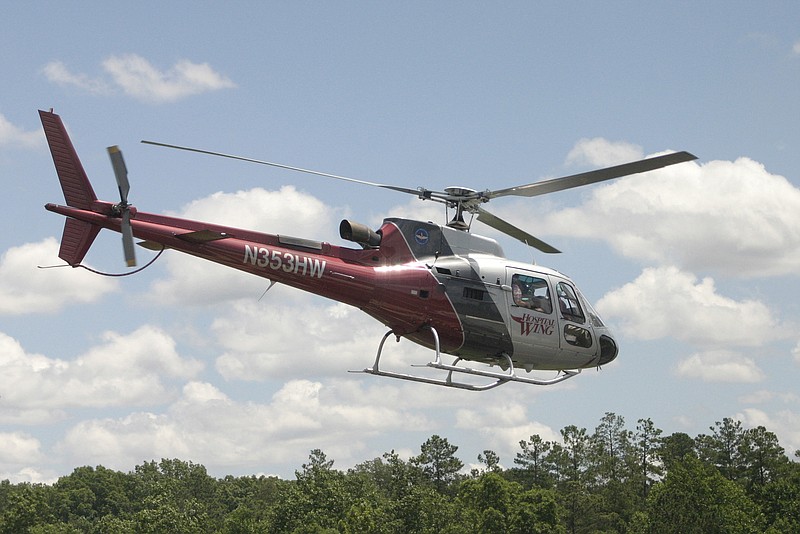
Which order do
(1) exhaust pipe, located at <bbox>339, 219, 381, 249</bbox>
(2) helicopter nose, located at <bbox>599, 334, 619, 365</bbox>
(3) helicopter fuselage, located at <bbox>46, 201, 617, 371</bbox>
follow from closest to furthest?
(3) helicopter fuselage, located at <bbox>46, 201, 617, 371</bbox> → (1) exhaust pipe, located at <bbox>339, 219, 381, 249</bbox> → (2) helicopter nose, located at <bbox>599, 334, 619, 365</bbox>

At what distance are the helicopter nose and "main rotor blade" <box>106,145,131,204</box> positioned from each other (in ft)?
46.9

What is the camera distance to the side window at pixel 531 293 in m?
29.2

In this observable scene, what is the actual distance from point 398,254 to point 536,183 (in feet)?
13.6

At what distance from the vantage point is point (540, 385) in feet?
94.1

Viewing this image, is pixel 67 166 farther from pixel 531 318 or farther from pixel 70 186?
pixel 531 318

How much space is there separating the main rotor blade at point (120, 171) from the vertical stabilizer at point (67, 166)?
0.86 metres

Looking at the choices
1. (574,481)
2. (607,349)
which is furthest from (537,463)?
(607,349)

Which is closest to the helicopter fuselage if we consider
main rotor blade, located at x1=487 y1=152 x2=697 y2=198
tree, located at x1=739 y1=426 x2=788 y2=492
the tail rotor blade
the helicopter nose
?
the tail rotor blade

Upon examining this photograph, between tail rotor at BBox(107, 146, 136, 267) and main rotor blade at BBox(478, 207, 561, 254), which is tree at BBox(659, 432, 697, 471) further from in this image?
tail rotor at BBox(107, 146, 136, 267)

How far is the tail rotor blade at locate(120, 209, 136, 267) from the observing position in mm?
24516

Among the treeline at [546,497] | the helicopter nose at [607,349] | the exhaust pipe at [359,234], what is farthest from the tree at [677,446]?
the exhaust pipe at [359,234]

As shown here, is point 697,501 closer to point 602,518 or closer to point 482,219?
point 602,518

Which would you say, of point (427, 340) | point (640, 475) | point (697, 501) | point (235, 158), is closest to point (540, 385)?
point (427, 340)

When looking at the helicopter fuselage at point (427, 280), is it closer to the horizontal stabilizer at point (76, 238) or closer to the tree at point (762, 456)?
the horizontal stabilizer at point (76, 238)
